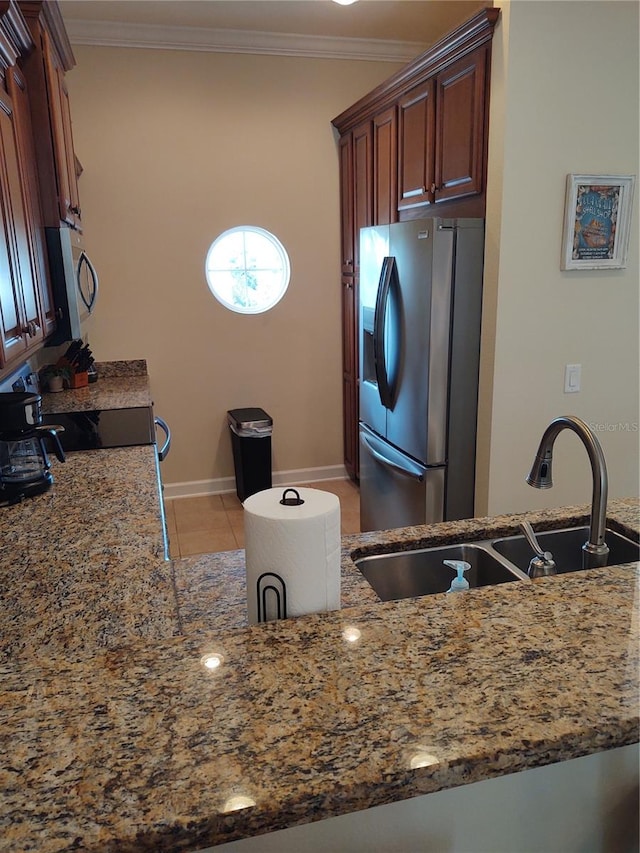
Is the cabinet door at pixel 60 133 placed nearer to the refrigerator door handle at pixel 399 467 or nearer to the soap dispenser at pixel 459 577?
the refrigerator door handle at pixel 399 467

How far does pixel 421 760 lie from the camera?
0.68 meters

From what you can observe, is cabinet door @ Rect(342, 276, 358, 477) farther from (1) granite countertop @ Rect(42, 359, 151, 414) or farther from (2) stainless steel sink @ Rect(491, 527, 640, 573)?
(2) stainless steel sink @ Rect(491, 527, 640, 573)

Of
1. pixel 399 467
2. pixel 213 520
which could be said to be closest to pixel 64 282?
pixel 399 467

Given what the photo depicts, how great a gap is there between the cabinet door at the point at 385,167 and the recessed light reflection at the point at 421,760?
10.5 feet

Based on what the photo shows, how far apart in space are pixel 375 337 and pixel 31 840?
2.62 m

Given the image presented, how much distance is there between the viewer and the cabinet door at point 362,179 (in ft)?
12.4

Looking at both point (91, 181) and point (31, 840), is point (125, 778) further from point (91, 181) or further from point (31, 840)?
point (91, 181)

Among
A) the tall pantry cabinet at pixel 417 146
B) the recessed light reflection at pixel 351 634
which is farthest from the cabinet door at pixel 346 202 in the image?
the recessed light reflection at pixel 351 634

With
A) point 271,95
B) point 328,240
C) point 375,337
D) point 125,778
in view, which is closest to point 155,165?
point 271,95

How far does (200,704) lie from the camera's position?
0.77m

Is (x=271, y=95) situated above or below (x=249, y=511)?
above

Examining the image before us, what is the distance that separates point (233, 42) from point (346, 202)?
1.16 meters

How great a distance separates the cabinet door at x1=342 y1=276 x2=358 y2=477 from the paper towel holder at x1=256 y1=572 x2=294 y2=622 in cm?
342

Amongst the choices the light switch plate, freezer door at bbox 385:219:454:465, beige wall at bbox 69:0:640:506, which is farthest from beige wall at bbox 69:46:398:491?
the light switch plate
